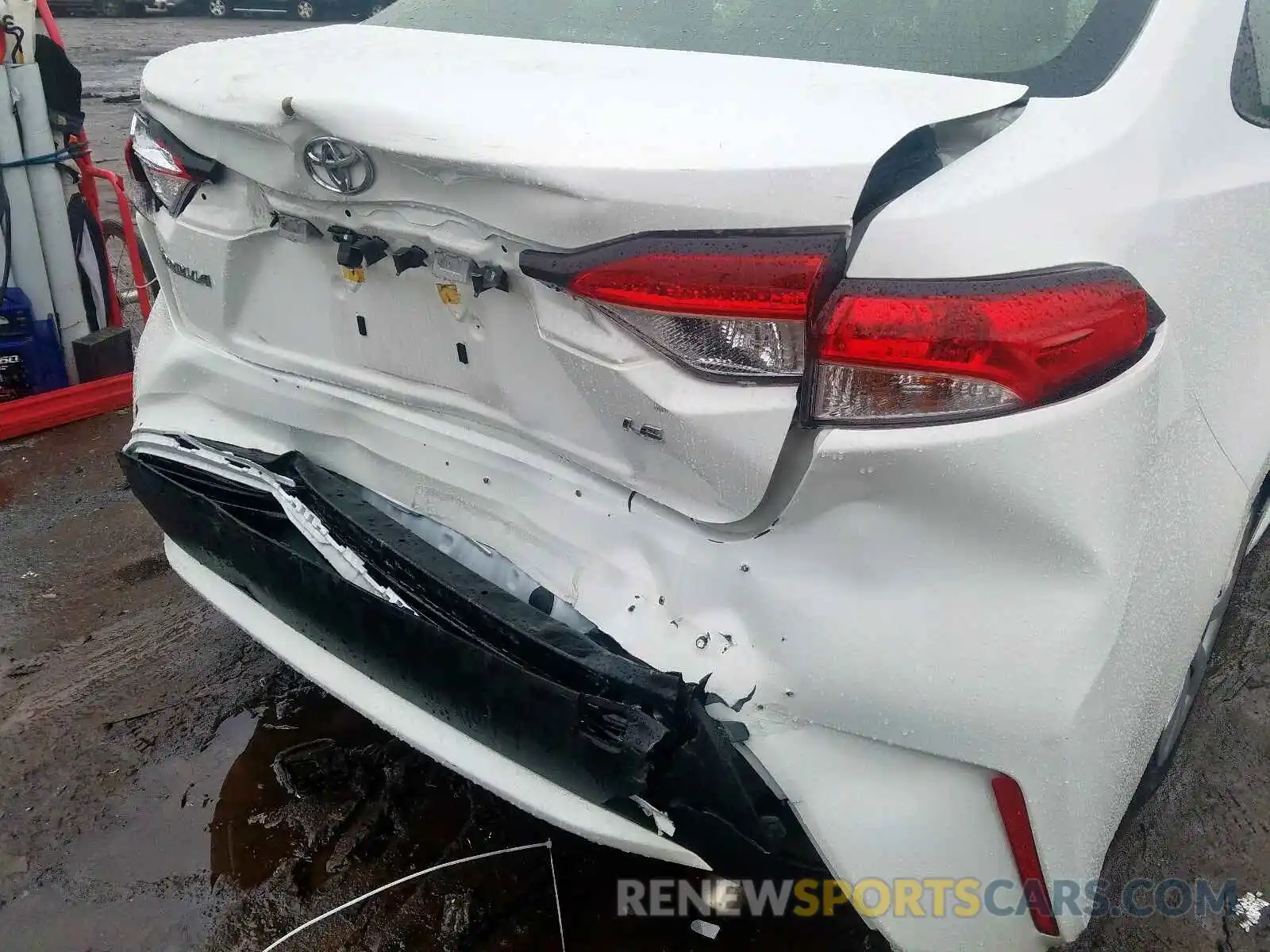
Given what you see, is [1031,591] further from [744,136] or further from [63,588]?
[63,588]

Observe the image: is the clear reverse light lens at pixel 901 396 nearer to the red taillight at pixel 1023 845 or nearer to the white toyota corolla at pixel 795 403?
the white toyota corolla at pixel 795 403

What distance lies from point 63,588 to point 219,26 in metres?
20.7

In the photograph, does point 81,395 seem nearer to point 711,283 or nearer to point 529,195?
point 529,195

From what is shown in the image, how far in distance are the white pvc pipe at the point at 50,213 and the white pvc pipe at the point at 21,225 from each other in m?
0.03

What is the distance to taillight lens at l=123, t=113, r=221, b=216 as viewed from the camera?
1823mm

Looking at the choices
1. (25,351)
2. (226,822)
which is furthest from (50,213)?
(226,822)

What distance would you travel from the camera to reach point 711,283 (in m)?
1.27

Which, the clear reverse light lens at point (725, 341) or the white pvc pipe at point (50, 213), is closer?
the clear reverse light lens at point (725, 341)

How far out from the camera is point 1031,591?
130 centimetres

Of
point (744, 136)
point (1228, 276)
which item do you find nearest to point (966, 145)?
point (744, 136)

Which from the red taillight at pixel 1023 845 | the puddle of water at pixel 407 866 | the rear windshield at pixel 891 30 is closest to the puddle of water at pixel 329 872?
the puddle of water at pixel 407 866

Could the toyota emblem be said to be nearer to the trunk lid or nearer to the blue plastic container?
the trunk lid

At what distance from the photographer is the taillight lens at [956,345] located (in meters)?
1.22

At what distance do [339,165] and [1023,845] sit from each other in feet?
4.68
